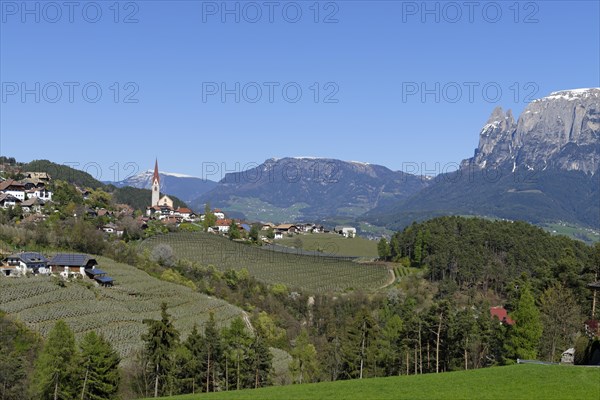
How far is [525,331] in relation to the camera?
50.6 metres

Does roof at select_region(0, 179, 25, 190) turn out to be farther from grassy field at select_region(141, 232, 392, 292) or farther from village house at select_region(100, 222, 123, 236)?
grassy field at select_region(141, 232, 392, 292)

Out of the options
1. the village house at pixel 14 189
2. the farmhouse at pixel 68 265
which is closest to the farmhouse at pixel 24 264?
the farmhouse at pixel 68 265

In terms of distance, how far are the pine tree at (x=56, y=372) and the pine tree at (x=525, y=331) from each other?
32.3m

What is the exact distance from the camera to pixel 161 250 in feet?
362

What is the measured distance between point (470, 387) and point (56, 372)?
2695 centimetres

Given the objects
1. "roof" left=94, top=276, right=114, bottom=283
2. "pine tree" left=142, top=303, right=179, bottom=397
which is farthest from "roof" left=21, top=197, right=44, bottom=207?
"pine tree" left=142, top=303, right=179, bottom=397

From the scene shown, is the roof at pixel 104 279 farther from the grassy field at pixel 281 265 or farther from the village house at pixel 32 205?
the village house at pixel 32 205

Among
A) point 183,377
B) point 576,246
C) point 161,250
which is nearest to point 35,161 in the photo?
point 161,250

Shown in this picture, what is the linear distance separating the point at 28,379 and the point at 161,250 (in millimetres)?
63516

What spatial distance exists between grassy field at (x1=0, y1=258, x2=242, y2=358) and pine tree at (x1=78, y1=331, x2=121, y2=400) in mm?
14611

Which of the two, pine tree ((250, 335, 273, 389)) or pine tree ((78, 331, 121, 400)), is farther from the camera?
pine tree ((250, 335, 273, 389))

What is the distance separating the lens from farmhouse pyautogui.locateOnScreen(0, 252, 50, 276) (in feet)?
274

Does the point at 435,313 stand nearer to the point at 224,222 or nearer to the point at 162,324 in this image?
the point at 162,324

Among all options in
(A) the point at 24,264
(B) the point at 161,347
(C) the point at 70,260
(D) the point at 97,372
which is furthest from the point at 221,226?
(D) the point at 97,372
